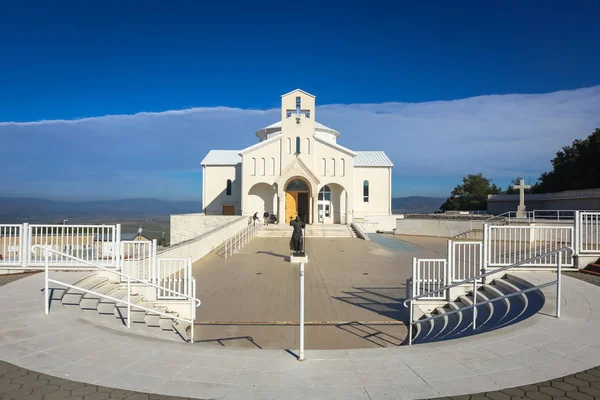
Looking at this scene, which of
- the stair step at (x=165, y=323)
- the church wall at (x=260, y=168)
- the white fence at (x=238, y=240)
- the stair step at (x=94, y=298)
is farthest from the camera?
the church wall at (x=260, y=168)

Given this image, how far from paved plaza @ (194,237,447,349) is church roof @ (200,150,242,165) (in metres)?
21.5

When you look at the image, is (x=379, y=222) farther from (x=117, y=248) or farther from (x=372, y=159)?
(x=117, y=248)

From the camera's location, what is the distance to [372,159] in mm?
40031

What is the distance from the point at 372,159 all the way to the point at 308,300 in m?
31.2

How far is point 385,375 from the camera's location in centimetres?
427

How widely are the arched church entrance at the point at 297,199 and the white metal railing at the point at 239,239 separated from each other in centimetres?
591

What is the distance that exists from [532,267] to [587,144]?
36.0m

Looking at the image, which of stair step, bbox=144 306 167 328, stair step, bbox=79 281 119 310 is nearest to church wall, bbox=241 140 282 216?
stair step, bbox=79 281 119 310

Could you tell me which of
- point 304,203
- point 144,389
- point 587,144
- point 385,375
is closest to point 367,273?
point 385,375

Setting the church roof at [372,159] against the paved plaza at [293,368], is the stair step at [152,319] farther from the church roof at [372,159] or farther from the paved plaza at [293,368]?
the church roof at [372,159]

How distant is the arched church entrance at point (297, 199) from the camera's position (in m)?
34.1

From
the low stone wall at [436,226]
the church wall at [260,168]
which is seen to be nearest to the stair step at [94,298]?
the low stone wall at [436,226]

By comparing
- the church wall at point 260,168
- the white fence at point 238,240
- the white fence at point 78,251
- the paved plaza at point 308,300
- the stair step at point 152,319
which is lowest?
the paved plaza at point 308,300

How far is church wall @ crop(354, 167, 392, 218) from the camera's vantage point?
38250 mm
